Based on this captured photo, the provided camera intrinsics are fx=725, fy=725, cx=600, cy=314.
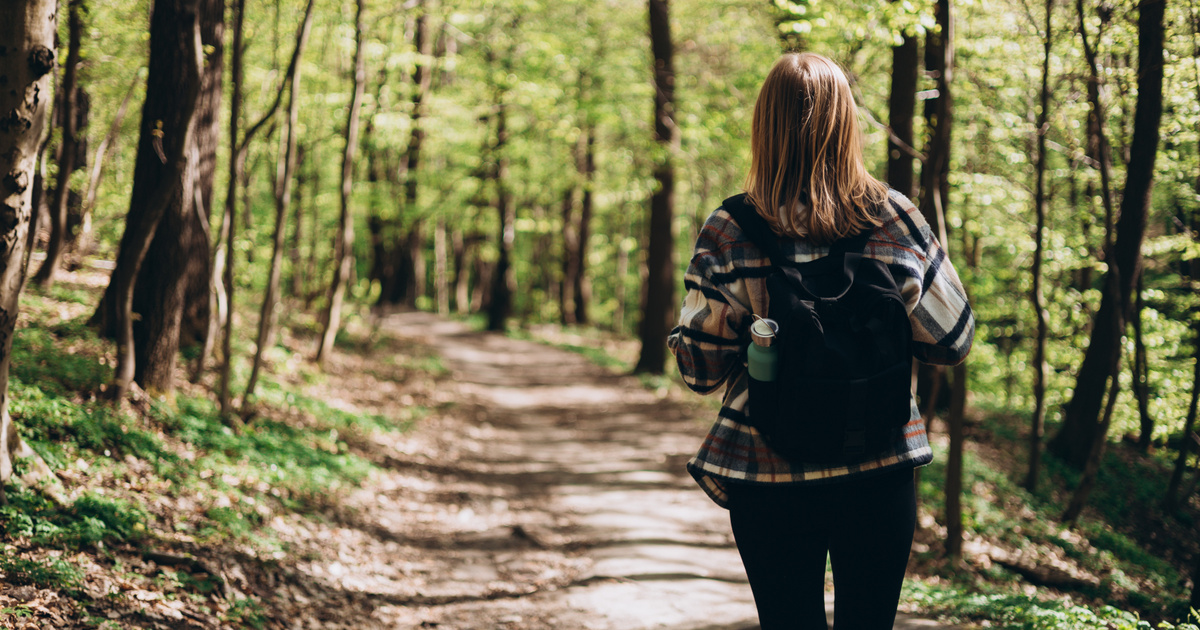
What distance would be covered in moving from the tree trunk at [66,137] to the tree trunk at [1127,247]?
9.72 metres

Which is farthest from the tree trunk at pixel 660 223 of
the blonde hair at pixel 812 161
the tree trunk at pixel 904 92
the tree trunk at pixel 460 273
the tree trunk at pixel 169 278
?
the tree trunk at pixel 460 273

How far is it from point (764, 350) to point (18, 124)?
3679 millimetres

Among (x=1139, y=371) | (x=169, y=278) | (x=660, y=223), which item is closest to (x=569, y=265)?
(x=660, y=223)

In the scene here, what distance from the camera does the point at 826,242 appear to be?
1783 millimetres

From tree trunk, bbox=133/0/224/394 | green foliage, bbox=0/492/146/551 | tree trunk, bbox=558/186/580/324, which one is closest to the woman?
green foliage, bbox=0/492/146/551

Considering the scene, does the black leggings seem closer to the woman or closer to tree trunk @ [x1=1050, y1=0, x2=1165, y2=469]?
the woman

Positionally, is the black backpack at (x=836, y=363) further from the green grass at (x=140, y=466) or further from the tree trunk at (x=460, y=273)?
the tree trunk at (x=460, y=273)

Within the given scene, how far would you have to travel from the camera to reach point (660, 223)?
13.5m

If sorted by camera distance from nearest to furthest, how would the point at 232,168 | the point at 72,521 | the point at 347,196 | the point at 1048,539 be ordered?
the point at 72,521, the point at 232,168, the point at 1048,539, the point at 347,196

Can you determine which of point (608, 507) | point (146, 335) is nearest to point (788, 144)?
point (608, 507)

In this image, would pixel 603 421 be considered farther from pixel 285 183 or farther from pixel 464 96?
pixel 464 96

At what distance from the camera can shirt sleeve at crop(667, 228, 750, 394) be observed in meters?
1.81

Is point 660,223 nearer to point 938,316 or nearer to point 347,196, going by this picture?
point 347,196

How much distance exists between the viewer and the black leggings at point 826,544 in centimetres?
172
